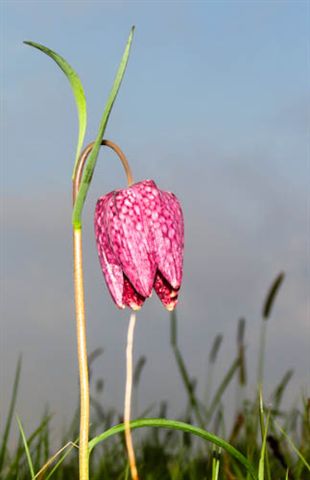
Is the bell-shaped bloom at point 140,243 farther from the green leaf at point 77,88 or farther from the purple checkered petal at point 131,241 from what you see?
the green leaf at point 77,88

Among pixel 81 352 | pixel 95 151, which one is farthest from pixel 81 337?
pixel 95 151

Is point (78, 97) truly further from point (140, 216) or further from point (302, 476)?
point (302, 476)

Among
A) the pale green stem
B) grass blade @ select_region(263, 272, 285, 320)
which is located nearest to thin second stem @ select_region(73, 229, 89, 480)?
the pale green stem

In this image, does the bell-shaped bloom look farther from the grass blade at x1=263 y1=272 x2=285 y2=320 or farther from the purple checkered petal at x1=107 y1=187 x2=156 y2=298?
the grass blade at x1=263 y1=272 x2=285 y2=320

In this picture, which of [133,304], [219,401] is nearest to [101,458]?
[219,401]

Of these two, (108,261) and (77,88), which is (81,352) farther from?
(77,88)

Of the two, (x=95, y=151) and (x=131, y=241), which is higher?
(x=95, y=151)

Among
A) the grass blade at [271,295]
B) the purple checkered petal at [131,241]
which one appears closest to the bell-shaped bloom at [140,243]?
the purple checkered petal at [131,241]
